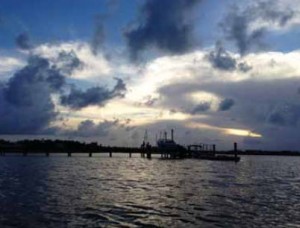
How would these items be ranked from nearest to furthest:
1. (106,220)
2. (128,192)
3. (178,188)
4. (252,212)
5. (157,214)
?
(106,220) < (157,214) < (252,212) < (128,192) < (178,188)

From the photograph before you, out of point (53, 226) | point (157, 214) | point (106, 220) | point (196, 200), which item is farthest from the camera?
point (196, 200)

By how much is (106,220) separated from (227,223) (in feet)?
25.0

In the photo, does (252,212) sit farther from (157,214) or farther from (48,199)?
(48,199)

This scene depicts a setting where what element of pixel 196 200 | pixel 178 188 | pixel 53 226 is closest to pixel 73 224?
pixel 53 226

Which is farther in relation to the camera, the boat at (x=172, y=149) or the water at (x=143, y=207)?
the boat at (x=172, y=149)

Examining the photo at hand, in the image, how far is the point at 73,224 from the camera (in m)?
29.6

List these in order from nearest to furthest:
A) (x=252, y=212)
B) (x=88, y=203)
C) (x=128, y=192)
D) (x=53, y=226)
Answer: (x=53, y=226) → (x=252, y=212) → (x=88, y=203) → (x=128, y=192)

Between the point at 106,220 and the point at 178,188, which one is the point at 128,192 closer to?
the point at 178,188

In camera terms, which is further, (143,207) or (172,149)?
(172,149)

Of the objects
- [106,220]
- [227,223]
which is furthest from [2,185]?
[227,223]

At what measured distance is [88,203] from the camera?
39.4 meters

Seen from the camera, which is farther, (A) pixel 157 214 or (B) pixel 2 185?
(B) pixel 2 185

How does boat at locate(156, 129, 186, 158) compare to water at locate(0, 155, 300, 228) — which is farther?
boat at locate(156, 129, 186, 158)

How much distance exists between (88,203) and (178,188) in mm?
17458
